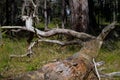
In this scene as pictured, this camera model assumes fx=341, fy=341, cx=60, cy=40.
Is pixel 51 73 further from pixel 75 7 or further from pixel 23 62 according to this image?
pixel 75 7

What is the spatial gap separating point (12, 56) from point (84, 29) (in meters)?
3.68

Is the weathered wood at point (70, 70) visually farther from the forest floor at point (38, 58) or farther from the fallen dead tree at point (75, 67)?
the forest floor at point (38, 58)

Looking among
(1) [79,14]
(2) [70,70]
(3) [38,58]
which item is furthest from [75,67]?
(1) [79,14]

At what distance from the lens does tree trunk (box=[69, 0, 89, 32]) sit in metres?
11.8

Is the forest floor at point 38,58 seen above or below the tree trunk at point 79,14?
below

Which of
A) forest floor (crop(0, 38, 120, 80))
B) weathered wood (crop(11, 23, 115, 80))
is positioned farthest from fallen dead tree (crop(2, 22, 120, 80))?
forest floor (crop(0, 38, 120, 80))

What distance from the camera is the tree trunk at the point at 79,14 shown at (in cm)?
1181

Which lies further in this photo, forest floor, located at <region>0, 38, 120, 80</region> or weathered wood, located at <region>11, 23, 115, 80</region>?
forest floor, located at <region>0, 38, 120, 80</region>

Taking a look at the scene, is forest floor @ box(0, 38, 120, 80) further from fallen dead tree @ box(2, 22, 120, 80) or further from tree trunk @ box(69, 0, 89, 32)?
tree trunk @ box(69, 0, 89, 32)

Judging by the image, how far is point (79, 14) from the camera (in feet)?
39.1

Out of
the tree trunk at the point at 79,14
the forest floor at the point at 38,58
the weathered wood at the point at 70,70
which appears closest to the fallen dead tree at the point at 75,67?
the weathered wood at the point at 70,70

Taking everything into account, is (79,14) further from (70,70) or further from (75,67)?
(70,70)

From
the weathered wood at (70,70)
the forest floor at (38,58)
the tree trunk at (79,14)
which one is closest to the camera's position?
the weathered wood at (70,70)

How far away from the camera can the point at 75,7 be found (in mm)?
11820
